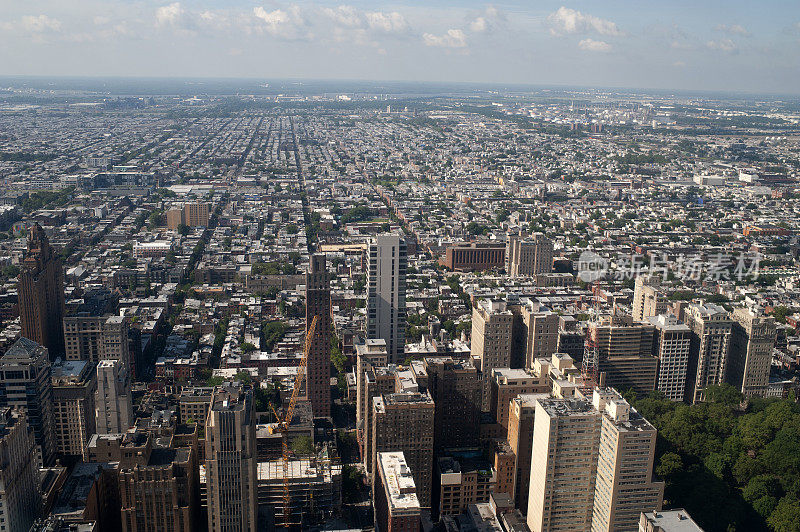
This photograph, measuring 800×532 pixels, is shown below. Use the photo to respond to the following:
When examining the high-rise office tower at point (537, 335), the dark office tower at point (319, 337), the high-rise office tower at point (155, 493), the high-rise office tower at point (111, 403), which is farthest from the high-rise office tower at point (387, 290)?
the high-rise office tower at point (155, 493)

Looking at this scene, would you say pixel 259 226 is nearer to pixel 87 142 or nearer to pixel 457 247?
pixel 457 247

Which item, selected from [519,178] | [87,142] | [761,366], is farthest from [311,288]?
[87,142]

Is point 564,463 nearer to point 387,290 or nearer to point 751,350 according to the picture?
point 387,290

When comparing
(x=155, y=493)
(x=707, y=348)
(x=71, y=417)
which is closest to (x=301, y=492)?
(x=155, y=493)

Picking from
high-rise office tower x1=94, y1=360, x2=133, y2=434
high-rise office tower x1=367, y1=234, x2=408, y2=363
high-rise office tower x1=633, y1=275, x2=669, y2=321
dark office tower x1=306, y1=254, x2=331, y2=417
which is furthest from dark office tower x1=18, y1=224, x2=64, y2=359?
high-rise office tower x1=633, y1=275, x2=669, y2=321

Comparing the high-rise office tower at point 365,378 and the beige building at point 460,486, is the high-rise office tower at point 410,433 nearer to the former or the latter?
the beige building at point 460,486
